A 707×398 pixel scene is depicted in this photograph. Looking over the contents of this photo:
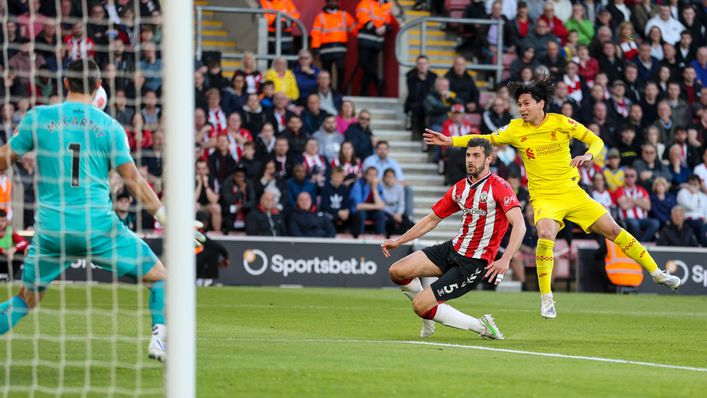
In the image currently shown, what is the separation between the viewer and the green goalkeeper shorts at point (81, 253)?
819 cm

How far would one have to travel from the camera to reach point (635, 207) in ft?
78.8

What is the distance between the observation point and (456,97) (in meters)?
25.2

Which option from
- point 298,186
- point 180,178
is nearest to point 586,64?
point 298,186

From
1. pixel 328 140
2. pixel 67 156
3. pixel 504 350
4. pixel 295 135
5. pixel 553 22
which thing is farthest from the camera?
pixel 553 22

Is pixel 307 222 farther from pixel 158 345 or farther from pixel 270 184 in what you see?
pixel 158 345

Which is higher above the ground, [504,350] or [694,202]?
[504,350]

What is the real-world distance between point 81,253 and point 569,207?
23.9ft

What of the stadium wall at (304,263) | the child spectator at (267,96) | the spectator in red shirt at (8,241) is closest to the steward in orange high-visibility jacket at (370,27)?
the child spectator at (267,96)

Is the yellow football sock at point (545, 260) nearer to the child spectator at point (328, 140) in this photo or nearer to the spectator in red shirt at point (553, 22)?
the child spectator at point (328, 140)

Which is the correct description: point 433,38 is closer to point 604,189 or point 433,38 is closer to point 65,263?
point 604,189

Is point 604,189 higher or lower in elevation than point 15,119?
lower

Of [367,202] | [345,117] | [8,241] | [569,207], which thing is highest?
[345,117]

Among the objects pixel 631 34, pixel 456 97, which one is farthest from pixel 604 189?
pixel 631 34

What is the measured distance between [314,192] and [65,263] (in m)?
14.1
